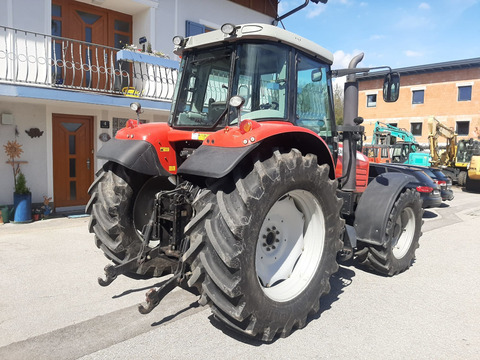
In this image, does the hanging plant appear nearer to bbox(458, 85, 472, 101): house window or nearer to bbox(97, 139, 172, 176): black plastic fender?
bbox(97, 139, 172, 176): black plastic fender

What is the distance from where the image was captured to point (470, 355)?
286cm

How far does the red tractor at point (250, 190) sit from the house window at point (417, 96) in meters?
28.1

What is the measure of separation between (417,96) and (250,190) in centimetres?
3094

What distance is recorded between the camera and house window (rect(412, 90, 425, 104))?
1153 inches

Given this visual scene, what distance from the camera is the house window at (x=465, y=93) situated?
2686 cm

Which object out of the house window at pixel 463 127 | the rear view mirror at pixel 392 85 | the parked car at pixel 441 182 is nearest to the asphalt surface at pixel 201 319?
the rear view mirror at pixel 392 85

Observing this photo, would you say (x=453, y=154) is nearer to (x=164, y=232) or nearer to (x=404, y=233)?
(x=404, y=233)

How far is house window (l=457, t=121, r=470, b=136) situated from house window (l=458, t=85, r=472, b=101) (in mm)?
1691

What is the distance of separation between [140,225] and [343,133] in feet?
7.74

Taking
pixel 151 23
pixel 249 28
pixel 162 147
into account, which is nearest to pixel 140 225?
pixel 162 147

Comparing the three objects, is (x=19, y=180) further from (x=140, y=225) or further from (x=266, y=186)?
(x=266, y=186)

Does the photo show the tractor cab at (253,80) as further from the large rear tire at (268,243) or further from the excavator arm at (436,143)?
the excavator arm at (436,143)

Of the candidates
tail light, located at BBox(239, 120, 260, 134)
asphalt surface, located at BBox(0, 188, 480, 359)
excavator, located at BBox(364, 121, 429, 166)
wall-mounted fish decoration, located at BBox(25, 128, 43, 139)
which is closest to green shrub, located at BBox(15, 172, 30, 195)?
wall-mounted fish decoration, located at BBox(25, 128, 43, 139)

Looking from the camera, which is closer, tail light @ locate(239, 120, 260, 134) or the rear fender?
the rear fender
